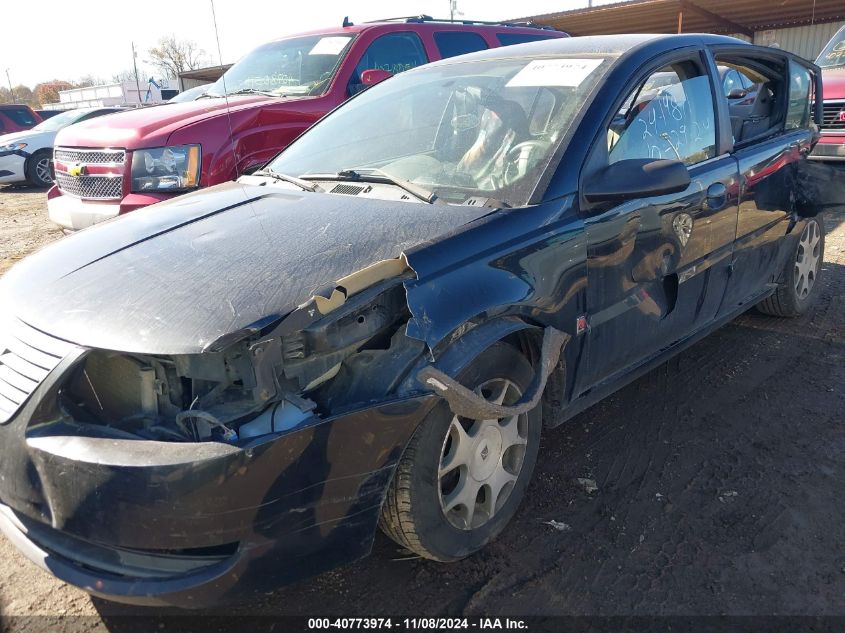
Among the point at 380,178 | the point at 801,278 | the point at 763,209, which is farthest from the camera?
the point at 801,278

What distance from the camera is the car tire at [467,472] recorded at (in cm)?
217

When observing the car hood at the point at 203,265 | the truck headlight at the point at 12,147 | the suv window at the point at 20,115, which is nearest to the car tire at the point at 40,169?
the truck headlight at the point at 12,147

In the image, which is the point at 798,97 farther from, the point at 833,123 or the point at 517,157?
the point at 833,123

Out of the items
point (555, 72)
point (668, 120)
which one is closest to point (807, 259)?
point (668, 120)

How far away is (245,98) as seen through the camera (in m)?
5.93

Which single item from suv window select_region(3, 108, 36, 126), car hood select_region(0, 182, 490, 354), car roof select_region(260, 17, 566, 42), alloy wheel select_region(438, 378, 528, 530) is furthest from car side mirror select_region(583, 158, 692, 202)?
suv window select_region(3, 108, 36, 126)

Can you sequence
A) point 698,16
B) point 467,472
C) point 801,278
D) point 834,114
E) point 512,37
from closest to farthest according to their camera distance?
point 467,472, point 801,278, point 512,37, point 834,114, point 698,16

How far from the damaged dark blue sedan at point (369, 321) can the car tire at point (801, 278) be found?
1.26 metres

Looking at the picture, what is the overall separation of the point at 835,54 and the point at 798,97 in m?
6.35

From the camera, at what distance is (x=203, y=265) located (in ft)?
7.44

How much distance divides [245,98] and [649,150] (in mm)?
4038

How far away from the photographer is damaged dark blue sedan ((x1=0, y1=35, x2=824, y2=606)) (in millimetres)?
1873

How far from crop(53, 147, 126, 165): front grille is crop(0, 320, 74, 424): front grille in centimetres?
349

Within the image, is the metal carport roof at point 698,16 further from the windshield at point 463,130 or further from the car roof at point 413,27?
the windshield at point 463,130
